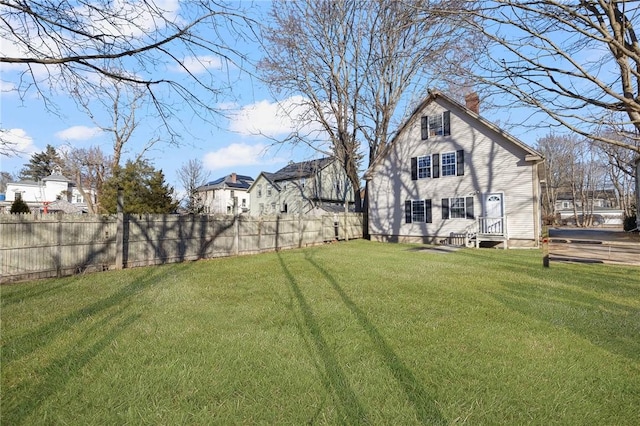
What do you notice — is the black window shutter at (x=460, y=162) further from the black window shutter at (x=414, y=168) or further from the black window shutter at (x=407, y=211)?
the black window shutter at (x=407, y=211)

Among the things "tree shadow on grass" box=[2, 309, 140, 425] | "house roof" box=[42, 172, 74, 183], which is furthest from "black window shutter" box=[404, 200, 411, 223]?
"house roof" box=[42, 172, 74, 183]

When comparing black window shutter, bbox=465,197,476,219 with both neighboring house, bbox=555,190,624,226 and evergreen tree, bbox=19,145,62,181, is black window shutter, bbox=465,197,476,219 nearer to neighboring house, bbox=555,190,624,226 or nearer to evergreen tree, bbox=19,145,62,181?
neighboring house, bbox=555,190,624,226

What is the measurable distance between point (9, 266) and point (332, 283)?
301 inches

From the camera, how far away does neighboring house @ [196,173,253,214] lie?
147 feet

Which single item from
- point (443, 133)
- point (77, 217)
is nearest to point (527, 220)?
point (443, 133)

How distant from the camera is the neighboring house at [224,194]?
44688 millimetres

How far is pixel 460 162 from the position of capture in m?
18.0

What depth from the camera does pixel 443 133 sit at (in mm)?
18688

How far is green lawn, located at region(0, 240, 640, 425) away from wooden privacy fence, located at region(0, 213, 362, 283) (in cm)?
167

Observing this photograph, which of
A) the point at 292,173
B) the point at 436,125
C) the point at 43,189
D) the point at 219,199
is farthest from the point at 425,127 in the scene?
the point at 43,189

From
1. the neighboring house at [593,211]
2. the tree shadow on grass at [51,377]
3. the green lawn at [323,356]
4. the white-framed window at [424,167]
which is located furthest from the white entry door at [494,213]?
the neighboring house at [593,211]

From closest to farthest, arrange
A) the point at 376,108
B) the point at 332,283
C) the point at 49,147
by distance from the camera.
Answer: the point at 332,283
the point at 376,108
the point at 49,147

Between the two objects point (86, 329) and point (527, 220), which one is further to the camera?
point (527, 220)

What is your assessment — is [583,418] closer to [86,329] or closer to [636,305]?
[636,305]
